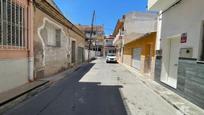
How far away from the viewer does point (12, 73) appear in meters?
7.67

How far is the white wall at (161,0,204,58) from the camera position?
642 cm

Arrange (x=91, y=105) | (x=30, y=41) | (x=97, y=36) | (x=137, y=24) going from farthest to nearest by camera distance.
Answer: (x=97, y=36) → (x=137, y=24) → (x=30, y=41) → (x=91, y=105)

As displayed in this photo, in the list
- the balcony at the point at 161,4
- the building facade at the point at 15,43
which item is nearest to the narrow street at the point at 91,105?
the building facade at the point at 15,43

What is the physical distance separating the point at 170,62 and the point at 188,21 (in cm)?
278

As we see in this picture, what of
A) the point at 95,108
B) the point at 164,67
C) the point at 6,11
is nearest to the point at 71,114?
the point at 95,108

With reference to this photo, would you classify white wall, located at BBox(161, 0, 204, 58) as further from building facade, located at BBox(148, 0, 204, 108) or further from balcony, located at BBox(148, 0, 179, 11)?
balcony, located at BBox(148, 0, 179, 11)

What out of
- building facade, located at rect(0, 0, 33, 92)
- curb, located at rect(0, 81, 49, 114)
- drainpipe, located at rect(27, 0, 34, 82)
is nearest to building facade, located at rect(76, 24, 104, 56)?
drainpipe, located at rect(27, 0, 34, 82)

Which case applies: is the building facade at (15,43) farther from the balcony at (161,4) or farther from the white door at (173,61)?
the white door at (173,61)

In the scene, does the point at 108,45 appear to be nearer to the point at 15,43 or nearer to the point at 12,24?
the point at 15,43

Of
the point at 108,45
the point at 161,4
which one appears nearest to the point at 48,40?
the point at 161,4

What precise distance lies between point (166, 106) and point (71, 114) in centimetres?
308

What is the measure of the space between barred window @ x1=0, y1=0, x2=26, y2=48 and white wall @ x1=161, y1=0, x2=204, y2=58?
682cm

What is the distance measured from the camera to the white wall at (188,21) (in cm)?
642

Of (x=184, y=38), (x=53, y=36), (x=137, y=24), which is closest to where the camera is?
(x=184, y=38)
